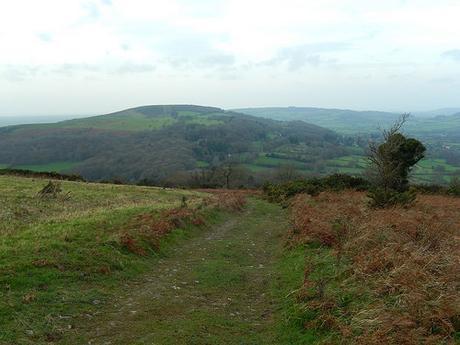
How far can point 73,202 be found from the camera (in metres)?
24.8

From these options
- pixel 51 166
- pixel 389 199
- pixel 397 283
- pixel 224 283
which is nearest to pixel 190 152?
pixel 51 166

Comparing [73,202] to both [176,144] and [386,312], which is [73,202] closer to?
[386,312]

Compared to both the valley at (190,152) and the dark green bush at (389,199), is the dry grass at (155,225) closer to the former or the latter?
the dark green bush at (389,199)

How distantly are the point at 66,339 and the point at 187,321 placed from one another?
227cm

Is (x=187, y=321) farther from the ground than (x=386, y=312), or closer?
closer

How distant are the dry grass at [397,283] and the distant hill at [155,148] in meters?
81.3

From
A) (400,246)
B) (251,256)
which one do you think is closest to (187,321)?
(400,246)

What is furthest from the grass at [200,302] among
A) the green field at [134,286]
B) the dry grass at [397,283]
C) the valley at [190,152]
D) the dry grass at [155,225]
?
the valley at [190,152]

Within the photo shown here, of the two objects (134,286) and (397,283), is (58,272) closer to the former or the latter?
(134,286)

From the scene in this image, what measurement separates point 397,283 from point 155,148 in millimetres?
139102

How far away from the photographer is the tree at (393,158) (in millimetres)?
27719

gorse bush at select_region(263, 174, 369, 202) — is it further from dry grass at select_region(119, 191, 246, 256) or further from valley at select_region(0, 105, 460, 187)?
valley at select_region(0, 105, 460, 187)

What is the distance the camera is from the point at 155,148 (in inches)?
5659

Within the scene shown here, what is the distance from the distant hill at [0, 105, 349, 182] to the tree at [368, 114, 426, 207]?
66.6 metres
